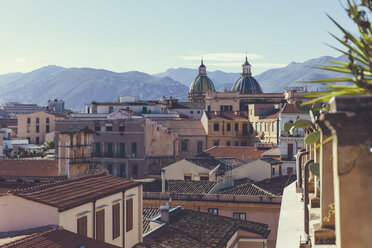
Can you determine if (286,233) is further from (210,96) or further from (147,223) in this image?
(210,96)

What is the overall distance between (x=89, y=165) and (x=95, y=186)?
13.2 metres

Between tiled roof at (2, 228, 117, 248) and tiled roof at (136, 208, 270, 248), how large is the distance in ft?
18.3

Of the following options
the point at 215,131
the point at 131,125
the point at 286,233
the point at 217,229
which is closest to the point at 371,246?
the point at 286,233

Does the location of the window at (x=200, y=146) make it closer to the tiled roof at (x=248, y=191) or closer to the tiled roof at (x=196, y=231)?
the tiled roof at (x=248, y=191)

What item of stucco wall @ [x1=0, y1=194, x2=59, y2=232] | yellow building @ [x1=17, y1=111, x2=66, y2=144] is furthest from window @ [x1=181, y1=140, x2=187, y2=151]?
stucco wall @ [x1=0, y1=194, x2=59, y2=232]

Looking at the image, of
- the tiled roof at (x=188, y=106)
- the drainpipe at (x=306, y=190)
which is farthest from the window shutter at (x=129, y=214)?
the tiled roof at (x=188, y=106)

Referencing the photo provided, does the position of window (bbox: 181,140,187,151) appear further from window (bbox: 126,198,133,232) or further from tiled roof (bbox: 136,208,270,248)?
window (bbox: 126,198,133,232)

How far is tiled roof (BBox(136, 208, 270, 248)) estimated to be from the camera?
20.5 m

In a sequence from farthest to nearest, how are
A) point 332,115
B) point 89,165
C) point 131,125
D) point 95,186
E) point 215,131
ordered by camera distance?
point 215,131, point 131,125, point 89,165, point 95,186, point 332,115

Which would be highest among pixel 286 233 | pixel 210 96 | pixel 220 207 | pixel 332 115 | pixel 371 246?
pixel 210 96

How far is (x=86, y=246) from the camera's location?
13.3m

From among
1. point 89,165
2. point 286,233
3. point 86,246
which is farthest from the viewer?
point 89,165

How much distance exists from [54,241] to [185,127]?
215ft

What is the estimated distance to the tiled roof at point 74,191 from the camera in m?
14.6
